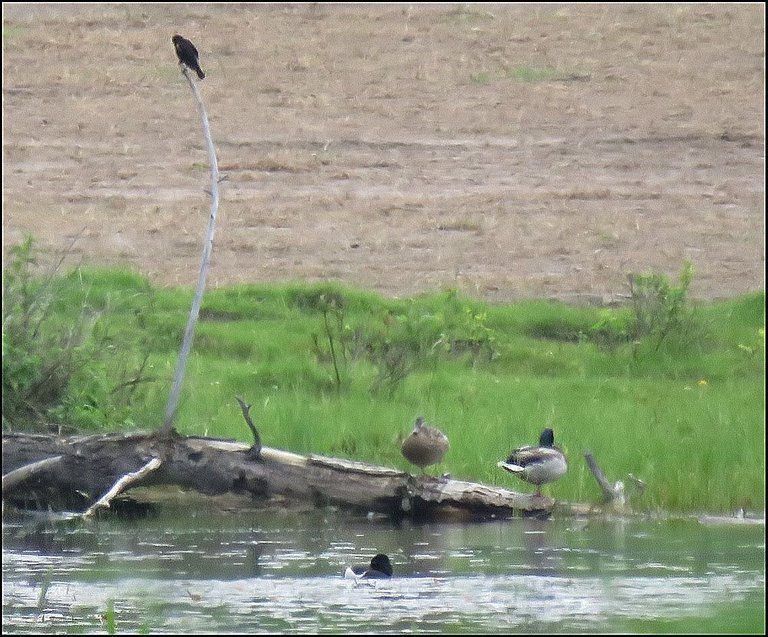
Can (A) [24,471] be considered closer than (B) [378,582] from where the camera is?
No

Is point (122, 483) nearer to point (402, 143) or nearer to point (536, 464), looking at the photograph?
point (536, 464)

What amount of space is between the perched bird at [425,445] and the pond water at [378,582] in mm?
430

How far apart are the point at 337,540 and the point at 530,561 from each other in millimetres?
976

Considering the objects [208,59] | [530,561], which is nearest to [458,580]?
[530,561]

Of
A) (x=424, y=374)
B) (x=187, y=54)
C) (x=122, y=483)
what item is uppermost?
(x=187, y=54)

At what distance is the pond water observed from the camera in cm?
860

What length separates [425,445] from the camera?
10.7 metres

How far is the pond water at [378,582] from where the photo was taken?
339 inches

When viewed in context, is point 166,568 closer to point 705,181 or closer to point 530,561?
point 530,561

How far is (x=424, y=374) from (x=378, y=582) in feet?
14.9

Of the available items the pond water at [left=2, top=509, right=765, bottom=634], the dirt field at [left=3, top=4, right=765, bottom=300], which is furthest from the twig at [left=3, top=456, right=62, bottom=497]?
the dirt field at [left=3, top=4, right=765, bottom=300]

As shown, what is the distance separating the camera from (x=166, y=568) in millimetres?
9539

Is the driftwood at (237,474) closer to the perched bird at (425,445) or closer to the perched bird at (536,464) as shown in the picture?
the perched bird at (536,464)

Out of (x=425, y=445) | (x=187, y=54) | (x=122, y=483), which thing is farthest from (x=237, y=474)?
(x=187, y=54)
